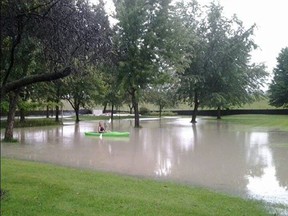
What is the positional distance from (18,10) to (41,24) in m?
0.63

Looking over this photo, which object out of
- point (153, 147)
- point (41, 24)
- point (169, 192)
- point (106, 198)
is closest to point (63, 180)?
point (106, 198)

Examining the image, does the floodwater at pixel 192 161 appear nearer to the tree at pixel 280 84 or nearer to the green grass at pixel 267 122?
the green grass at pixel 267 122

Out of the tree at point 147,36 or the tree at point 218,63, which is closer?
the tree at point 147,36

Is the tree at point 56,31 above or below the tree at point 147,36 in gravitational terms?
below

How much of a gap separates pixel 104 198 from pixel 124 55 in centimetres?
1315

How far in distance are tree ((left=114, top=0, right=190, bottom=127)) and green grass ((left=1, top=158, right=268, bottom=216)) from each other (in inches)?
814

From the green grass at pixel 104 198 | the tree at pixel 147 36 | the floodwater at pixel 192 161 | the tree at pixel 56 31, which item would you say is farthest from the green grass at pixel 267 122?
the tree at pixel 56 31

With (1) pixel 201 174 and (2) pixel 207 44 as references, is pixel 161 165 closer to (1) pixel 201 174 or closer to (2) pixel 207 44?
(1) pixel 201 174

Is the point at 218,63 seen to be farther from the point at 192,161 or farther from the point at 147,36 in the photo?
the point at 192,161

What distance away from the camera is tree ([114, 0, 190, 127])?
29875mm

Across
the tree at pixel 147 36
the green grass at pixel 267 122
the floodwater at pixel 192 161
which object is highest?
the tree at pixel 147 36

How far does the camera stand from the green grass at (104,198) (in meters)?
6.47

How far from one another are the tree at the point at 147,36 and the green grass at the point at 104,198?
2067cm

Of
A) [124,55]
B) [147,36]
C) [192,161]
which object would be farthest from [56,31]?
[147,36]
